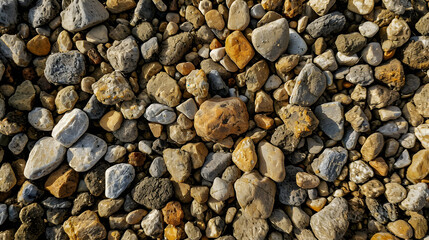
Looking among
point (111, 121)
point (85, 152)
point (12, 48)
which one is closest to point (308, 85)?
point (111, 121)

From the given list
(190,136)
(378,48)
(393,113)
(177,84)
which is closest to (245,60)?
(177,84)

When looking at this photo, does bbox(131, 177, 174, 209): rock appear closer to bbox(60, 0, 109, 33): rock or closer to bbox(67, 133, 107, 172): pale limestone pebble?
bbox(67, 133, 107, 172): pale limestone pebble

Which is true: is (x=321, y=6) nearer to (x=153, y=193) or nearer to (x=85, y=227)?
(x=153, y=193)

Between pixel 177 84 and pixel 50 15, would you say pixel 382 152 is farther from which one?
pixel 50 15

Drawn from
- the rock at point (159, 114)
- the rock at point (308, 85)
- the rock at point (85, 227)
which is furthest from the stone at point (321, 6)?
the rock at point (85, 227)

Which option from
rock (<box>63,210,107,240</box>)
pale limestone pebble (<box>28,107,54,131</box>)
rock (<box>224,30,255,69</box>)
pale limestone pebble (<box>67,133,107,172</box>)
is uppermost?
rock (<box>224,30,255,69</box>)

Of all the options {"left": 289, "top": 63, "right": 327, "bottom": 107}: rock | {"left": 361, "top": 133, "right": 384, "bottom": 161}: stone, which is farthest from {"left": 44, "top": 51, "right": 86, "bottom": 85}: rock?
{"left": 361, "top": 133, "right": 384, "bottom": 161}: stone
